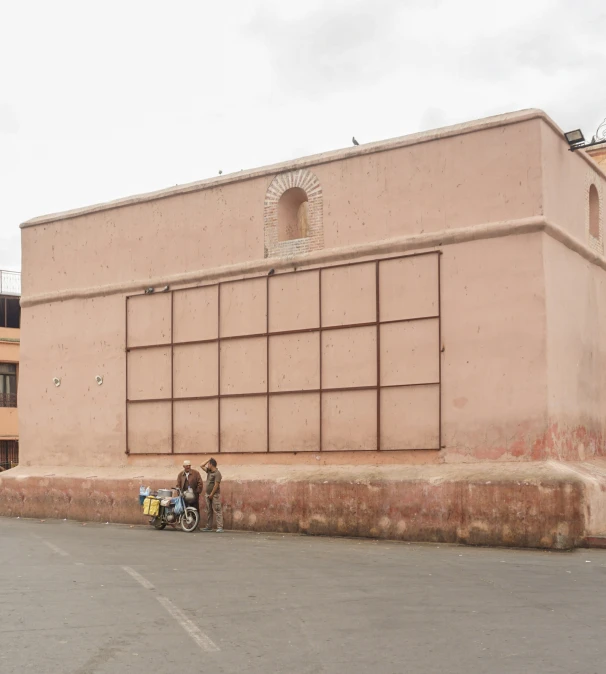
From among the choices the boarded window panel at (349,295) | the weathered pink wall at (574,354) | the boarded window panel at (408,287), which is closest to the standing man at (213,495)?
the boarded window panel at (349,295)

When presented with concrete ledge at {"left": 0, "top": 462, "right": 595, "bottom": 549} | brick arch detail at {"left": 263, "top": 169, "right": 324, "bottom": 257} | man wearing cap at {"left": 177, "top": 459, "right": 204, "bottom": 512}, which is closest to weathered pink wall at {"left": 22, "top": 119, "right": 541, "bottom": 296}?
brick arch detail at {"left": 263, "top": 169, "right": 324, "bottom": 257}

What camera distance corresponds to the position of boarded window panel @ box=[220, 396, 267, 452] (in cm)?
2214

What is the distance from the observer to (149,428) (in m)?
24.2

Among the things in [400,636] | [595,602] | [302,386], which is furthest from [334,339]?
[400,636]

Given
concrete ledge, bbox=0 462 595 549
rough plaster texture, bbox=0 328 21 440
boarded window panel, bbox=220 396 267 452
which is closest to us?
concrete ledge, bbox=0 462 595 549

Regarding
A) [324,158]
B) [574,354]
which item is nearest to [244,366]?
[324,158]

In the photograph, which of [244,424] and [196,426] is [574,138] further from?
[196,426]

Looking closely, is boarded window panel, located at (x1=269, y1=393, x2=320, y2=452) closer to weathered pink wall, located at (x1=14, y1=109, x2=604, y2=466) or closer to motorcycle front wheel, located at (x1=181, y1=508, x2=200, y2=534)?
weathered pink wall, located at (x1=14, y1=109, x2=604, y2=466)

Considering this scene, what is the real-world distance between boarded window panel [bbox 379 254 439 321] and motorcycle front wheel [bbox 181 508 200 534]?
5678 mm

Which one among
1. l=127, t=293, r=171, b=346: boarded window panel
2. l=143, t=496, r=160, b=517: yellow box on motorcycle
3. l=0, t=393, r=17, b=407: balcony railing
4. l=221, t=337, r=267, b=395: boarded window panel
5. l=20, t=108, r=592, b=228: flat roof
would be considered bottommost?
l=143, t=496, r=160, b=517: yellow box on motorcycle

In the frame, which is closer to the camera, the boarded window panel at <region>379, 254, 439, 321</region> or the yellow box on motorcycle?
the boarded window panel at <region>379, 254, 439, 321</region>

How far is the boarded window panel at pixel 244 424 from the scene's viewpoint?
22141mm

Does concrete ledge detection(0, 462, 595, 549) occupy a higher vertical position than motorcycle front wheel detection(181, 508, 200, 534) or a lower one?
higher

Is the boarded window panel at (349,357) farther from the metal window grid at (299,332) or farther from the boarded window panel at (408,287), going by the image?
the boarded window panel at (408,287)
